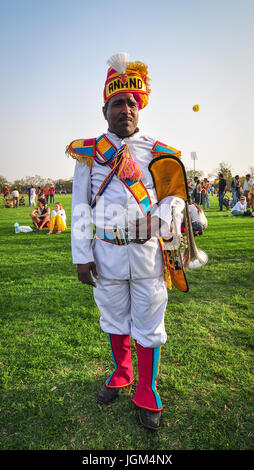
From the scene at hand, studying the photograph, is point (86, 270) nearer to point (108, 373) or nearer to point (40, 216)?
point (108, 373)

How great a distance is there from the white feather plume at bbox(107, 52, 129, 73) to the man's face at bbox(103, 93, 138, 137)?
183 millimetres

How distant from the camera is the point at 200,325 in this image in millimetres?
3254

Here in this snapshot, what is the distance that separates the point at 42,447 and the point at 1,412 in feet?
1.69

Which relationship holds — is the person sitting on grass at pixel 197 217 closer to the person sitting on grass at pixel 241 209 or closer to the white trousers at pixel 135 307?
the white trousers at pixel 135 307

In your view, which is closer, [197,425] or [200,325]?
[197,425]

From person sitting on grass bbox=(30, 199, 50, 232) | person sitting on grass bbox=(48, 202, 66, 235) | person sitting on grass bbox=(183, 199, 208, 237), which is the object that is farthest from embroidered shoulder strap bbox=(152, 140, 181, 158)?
person sitting on grass bbox=(30, 199, 50, 232)

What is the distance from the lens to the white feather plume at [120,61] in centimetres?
192

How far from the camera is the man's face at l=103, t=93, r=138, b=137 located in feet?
6.34

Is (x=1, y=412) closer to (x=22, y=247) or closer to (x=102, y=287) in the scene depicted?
(x=102, y=287)

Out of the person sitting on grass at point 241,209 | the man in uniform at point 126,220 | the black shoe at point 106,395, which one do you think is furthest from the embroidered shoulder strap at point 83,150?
the person sitting on grass at point 241,209

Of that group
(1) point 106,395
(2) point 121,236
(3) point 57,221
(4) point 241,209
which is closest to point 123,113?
(2) point 121,236

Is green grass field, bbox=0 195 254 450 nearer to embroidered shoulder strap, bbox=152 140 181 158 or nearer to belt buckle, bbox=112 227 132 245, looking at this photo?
belt buckle, bbox=112 227 132 245
